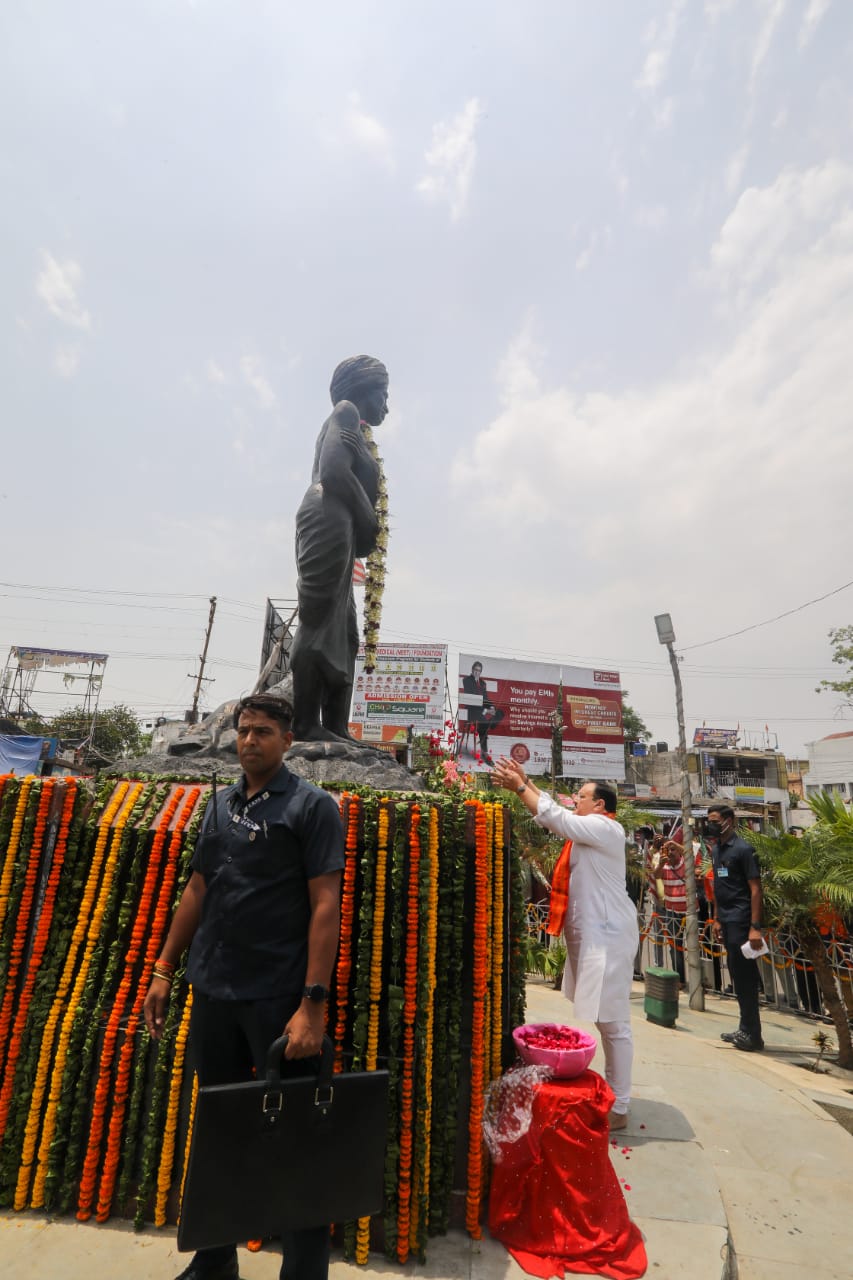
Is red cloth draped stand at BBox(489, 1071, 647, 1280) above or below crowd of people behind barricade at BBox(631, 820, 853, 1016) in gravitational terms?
below

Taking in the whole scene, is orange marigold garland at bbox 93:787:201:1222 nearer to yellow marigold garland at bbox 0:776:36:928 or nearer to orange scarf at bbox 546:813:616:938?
yellow marigold garland at bbox 0:776:36:928

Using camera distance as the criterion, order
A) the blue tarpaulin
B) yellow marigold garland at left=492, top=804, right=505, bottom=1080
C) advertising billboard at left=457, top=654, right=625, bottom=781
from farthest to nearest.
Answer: advertising billboard at left=457, top=654, right=625, bottom=781 < the blue tarpaulin < yellow marigold garland at left=492, top=804, right=505, bottom=1080

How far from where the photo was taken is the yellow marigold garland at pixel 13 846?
8.50ft

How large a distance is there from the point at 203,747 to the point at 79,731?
2695cm

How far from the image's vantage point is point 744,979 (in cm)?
517

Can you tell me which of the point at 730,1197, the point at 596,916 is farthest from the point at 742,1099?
the point at 596,916

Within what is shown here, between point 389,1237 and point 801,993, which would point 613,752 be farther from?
point 389,1237

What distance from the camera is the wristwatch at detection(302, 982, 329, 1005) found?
1739mm

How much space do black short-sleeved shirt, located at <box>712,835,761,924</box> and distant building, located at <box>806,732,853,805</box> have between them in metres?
30.4

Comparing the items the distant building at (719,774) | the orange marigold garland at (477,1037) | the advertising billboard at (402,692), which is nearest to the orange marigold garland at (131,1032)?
the orange marigold garland at (477,1037)

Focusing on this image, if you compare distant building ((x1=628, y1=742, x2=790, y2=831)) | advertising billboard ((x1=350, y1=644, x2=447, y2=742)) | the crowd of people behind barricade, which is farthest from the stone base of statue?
distant building ((x1=628, y1=742, x2=790, y2=831))

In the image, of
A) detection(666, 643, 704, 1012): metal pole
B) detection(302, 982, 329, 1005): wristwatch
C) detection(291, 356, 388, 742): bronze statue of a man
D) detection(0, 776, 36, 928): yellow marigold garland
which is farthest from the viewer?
detection(666, 643, 704, 1012): metal pole

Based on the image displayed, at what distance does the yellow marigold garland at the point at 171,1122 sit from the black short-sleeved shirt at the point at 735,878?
174 inches

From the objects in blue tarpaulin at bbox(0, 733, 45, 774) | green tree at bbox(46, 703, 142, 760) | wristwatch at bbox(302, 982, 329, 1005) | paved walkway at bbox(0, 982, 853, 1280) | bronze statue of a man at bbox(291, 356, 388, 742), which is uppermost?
green tree at bbox(46, 703, 142, 760)
